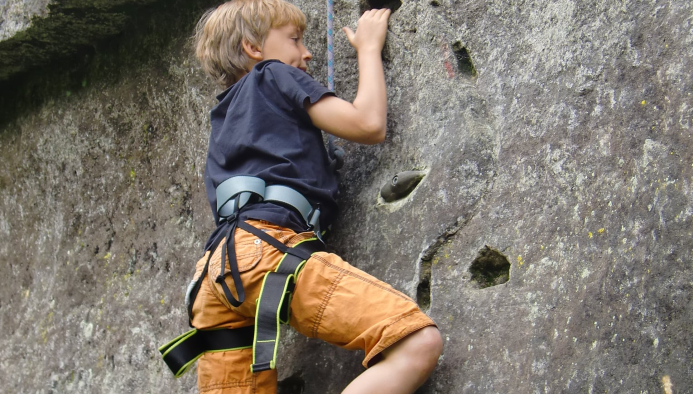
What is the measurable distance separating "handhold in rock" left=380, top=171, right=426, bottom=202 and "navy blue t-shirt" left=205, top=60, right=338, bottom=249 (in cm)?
20

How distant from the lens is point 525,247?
8.11ft

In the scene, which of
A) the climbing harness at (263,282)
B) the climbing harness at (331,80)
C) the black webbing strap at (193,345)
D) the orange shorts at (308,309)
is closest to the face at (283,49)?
the climbing harness at (331,80)

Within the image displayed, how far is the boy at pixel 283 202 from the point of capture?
228 centimetres

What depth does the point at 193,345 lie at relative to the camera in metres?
2.63

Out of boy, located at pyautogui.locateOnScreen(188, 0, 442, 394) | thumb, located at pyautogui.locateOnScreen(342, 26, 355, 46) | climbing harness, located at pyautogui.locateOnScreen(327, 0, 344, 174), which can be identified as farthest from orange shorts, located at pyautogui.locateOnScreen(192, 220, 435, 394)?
thumb, located at pyautogui.locateOnScreen(342, 26, 355, 46)

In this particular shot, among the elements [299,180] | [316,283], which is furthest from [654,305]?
[299,180]

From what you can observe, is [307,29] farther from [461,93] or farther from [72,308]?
[72,308]

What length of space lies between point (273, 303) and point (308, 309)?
115mm

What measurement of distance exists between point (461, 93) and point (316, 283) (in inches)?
35.5

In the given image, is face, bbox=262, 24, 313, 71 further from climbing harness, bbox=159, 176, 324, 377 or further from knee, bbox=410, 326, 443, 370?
knee, bbox=410, 326, 443, 370

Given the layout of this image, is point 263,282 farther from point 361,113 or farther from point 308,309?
point 361,113

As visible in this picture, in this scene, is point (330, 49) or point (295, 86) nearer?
point (295, 86)

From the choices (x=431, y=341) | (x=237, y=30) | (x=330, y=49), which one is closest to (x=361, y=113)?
(x=330, y=49)

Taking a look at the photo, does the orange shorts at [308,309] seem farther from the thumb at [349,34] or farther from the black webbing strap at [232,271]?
the thumb at [349,34]
